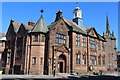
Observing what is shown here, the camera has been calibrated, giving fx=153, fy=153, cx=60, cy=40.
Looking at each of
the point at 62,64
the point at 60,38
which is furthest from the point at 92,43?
the point at 62,64

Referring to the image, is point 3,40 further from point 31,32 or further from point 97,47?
point 97,47

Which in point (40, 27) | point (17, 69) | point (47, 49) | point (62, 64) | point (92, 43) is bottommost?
point (17, 69)

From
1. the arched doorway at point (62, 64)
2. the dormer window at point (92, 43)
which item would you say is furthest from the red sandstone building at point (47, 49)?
the dormer window at point (92, 43)

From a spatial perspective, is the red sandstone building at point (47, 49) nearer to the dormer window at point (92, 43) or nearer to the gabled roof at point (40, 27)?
the gabled roof at point (40, 27)

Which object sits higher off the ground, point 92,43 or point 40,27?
point 40,27

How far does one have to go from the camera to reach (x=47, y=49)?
1190 inches

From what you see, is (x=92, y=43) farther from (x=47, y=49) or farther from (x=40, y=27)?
(x=40, y=27)

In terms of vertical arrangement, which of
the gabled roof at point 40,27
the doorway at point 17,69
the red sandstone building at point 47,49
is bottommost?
the doorway at point 17,69

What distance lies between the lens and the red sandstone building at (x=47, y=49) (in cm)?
2967

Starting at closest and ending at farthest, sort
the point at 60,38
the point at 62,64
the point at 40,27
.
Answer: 1. the point at 40,27
2. the point at 62,64
3. the point at 60,38

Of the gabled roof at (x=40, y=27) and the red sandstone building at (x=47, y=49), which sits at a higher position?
the gabled roof at (x=40, y=27)

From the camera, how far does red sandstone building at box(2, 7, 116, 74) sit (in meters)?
29.7

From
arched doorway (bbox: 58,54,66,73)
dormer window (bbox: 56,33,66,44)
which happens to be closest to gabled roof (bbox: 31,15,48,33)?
dormer window (bbox: 56,33,66,44)

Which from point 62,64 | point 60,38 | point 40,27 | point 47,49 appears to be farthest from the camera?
point 60,38
